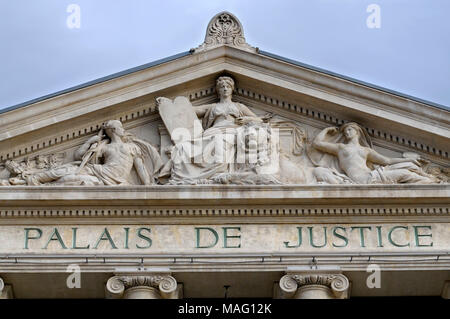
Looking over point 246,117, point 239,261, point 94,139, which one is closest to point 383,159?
point 246,117

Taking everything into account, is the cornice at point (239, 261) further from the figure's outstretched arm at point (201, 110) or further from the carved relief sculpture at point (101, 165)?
the figure's outstretched arm at point (201, 110)

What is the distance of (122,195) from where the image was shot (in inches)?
800

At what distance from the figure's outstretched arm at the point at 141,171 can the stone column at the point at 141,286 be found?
6.16ft

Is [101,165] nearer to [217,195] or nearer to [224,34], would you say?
[217,195]

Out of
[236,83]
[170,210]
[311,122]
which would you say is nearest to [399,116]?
[311,122]

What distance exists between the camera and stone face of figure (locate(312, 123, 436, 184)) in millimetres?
20828

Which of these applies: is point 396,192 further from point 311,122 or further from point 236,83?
point 236,83

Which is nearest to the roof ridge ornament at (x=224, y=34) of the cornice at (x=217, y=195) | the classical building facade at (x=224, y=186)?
the classical building facade at (x=224, y=186)

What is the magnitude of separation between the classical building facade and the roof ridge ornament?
17 cm

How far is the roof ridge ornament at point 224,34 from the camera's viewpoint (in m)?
22.2

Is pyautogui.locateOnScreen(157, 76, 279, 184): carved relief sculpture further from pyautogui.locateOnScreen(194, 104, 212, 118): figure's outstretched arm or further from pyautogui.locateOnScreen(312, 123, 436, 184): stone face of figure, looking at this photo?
pyautogui.locateOnScreen(312, 123, 436, 184): stone face of figure

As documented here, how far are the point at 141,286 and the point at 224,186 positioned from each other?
7.19 feet

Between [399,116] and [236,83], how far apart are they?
3016 mm

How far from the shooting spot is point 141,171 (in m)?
21.0
